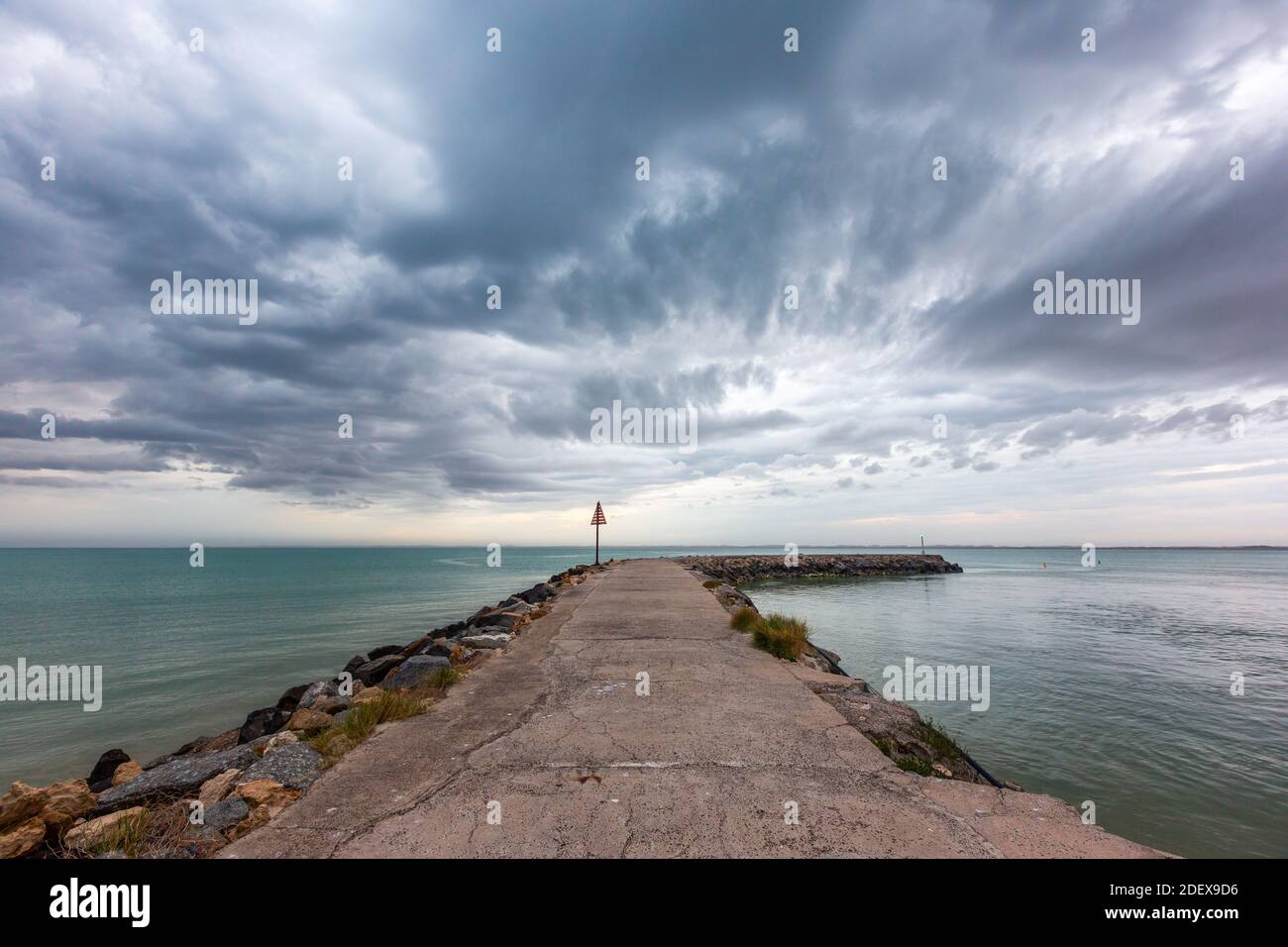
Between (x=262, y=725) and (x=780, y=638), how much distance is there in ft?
25.9

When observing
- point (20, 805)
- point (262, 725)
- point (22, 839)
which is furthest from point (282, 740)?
point (262, 725)

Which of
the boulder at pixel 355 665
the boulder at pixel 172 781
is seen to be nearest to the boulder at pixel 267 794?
the boulder at pixel 172 781

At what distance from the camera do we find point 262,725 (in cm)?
790

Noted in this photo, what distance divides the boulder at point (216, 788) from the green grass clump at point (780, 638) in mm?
6411

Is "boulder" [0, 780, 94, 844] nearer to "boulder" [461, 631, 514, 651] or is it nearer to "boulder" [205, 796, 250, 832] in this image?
"boulder" [205, 796, 250, 832]

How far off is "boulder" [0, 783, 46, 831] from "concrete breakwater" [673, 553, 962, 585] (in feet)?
103

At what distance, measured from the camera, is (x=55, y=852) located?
10.7 feet

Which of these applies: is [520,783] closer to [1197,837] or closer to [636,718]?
[636,718]

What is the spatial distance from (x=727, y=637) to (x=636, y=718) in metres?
4.31

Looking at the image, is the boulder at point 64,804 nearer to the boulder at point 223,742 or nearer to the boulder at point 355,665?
the boulder at point 223,742

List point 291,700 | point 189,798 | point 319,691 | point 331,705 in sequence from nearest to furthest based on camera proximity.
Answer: point 189,798 → point 331,705 → point 319,691 → point 291,700

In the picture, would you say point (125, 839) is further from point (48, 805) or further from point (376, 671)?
point (376, 671)

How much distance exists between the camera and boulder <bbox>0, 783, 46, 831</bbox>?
3558 millimetres
